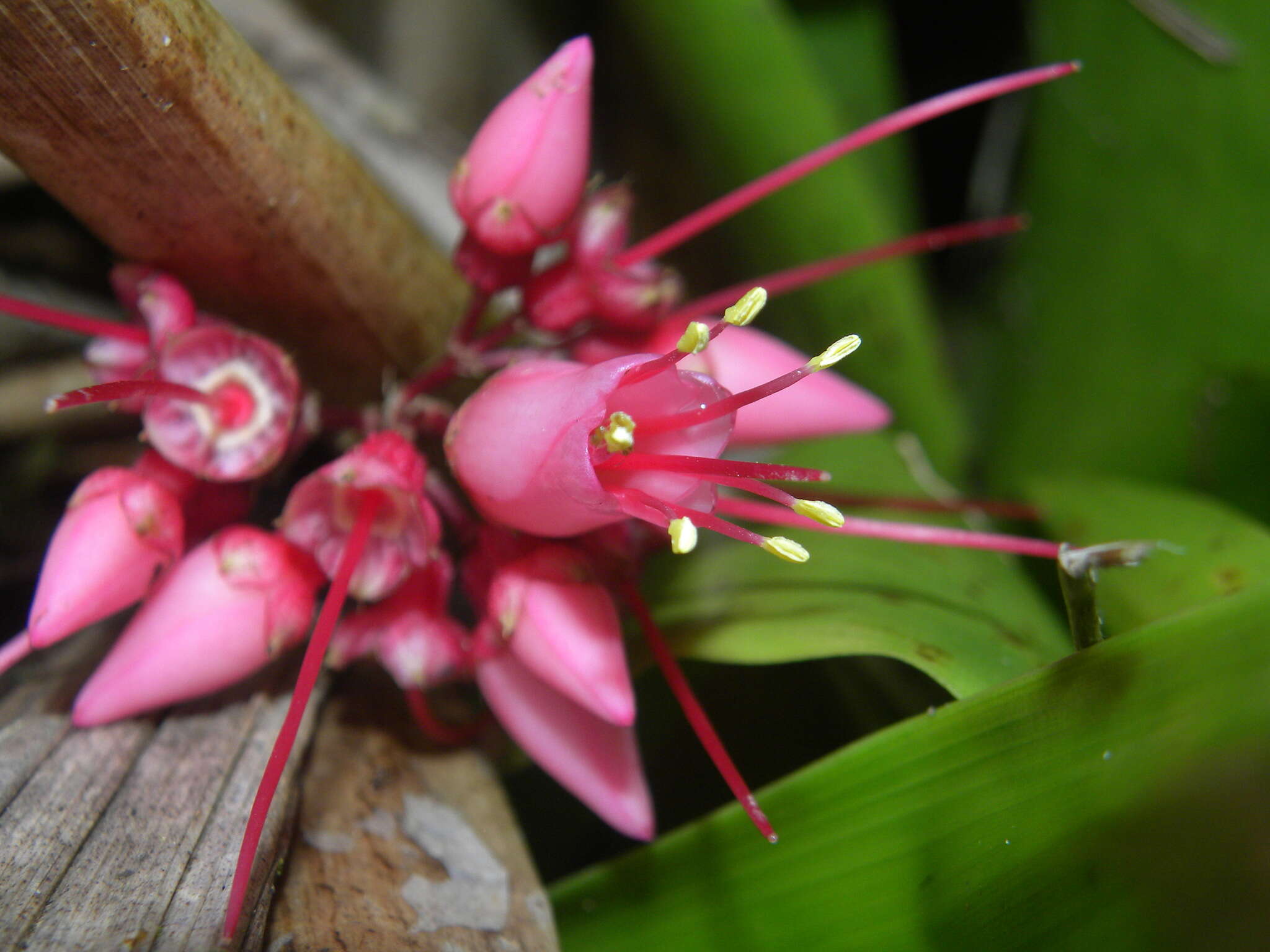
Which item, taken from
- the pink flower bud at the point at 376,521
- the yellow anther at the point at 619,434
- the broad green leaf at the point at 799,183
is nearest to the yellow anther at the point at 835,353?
the yellow anther at the point at 619,434

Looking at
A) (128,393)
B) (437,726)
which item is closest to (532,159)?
(128,393)

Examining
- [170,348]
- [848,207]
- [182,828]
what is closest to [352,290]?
[170,348]

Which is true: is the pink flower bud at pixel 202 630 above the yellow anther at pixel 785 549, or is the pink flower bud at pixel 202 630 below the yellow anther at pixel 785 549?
above

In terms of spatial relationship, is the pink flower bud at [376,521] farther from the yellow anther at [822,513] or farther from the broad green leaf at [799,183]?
the broad green leaf at [799,183]

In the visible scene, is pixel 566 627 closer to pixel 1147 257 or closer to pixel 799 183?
pixel 799 183

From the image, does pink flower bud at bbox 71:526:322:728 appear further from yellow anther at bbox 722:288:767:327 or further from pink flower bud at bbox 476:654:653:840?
yellow anther at bbox 722:288:767:327

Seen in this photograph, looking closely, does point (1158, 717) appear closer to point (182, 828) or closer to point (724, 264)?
point (182, 828)
